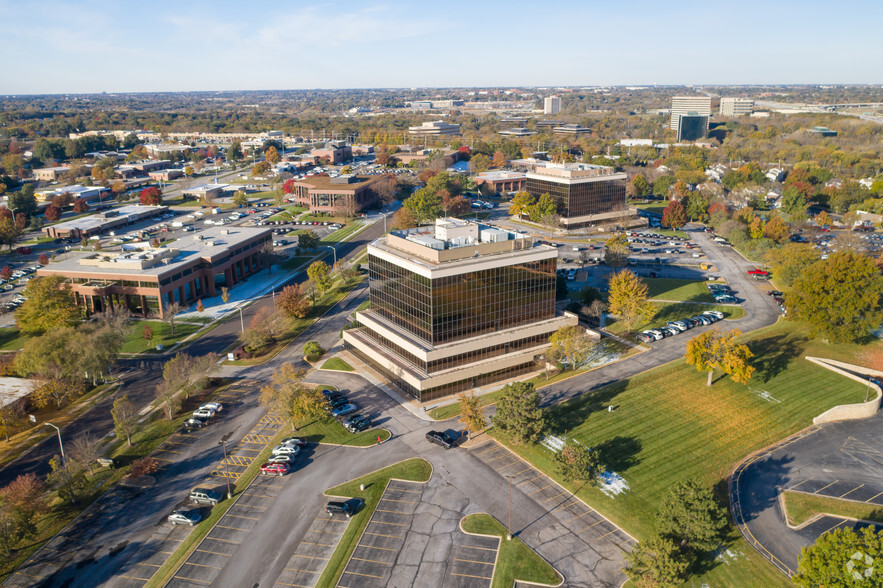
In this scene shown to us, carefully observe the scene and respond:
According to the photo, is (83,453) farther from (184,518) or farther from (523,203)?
(523,203)

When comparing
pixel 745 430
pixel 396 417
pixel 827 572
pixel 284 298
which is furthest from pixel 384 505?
pixel 284 298

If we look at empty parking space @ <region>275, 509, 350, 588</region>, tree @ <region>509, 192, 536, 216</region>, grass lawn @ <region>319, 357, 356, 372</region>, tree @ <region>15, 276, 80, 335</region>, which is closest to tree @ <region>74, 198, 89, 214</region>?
tree @ <region>15, 276, 80, 335</region>

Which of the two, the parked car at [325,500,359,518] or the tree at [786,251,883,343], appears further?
the tree at [786,251,883,343]

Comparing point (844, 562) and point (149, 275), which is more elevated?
point (149, 275)

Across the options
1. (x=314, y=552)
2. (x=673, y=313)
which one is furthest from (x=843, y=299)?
(x=314, y=552)

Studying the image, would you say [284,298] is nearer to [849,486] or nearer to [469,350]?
[469,350]

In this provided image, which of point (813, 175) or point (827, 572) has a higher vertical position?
point (813, 175)

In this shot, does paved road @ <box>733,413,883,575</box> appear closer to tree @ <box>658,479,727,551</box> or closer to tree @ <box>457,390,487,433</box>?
tree @ <box>658,479,727,551</box>
